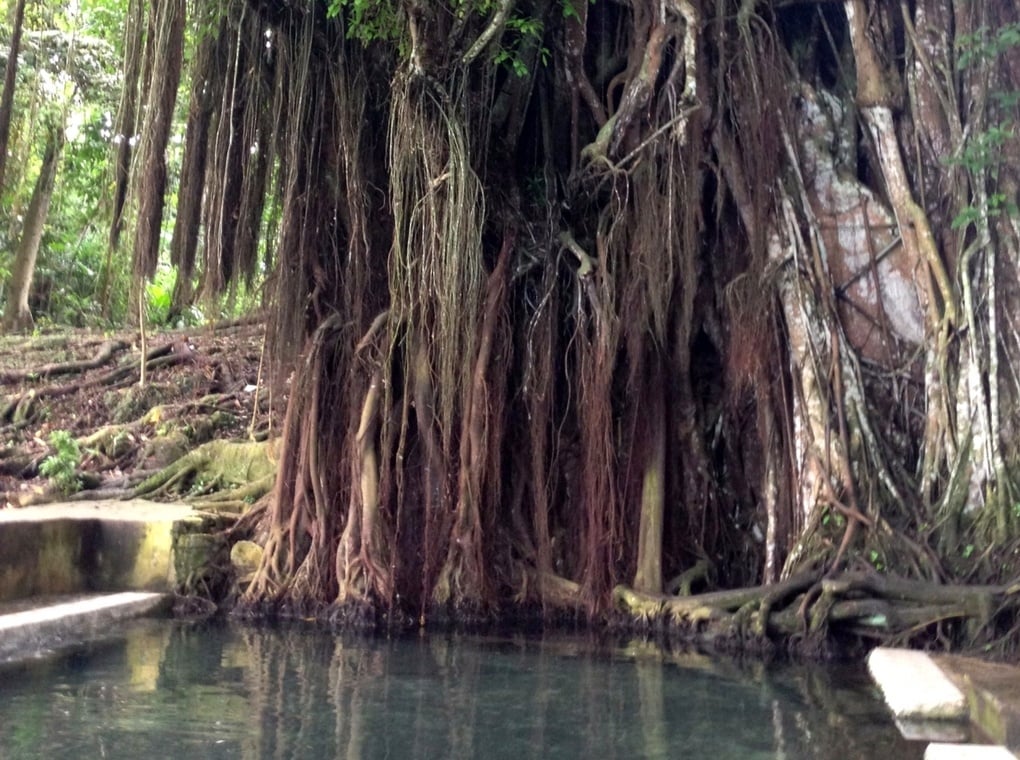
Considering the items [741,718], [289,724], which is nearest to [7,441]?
[289,724]

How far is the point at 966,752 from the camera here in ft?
12.7

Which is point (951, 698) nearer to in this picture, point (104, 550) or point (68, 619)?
point (68, 619)

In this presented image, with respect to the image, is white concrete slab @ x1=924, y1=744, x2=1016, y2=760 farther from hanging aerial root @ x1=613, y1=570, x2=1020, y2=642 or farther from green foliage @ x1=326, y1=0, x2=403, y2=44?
green foliage @ x1=326, y1=0, x2=403, y2=44

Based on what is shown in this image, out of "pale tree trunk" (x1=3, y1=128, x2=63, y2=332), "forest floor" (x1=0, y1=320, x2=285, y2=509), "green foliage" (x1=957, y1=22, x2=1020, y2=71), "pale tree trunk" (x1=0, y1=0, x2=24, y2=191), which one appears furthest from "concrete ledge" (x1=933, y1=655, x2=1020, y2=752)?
"pale tree trunk" (x1=3, y1=128, x2=63, y2=332)

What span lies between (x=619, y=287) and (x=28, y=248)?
920cm

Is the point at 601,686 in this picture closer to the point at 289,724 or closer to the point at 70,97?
the point at 289,724

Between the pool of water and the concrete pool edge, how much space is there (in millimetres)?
123

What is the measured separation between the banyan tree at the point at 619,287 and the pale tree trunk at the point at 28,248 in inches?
231

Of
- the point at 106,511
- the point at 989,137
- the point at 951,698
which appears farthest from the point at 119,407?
the point at 951,698

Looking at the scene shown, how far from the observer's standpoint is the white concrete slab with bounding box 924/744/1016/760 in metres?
3.79

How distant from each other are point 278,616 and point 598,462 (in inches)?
89.7

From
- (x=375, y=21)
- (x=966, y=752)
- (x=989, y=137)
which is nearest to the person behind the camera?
(x=966, y=752)

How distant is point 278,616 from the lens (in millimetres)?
7234

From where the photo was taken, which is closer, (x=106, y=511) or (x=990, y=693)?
(x=990, y=693)
